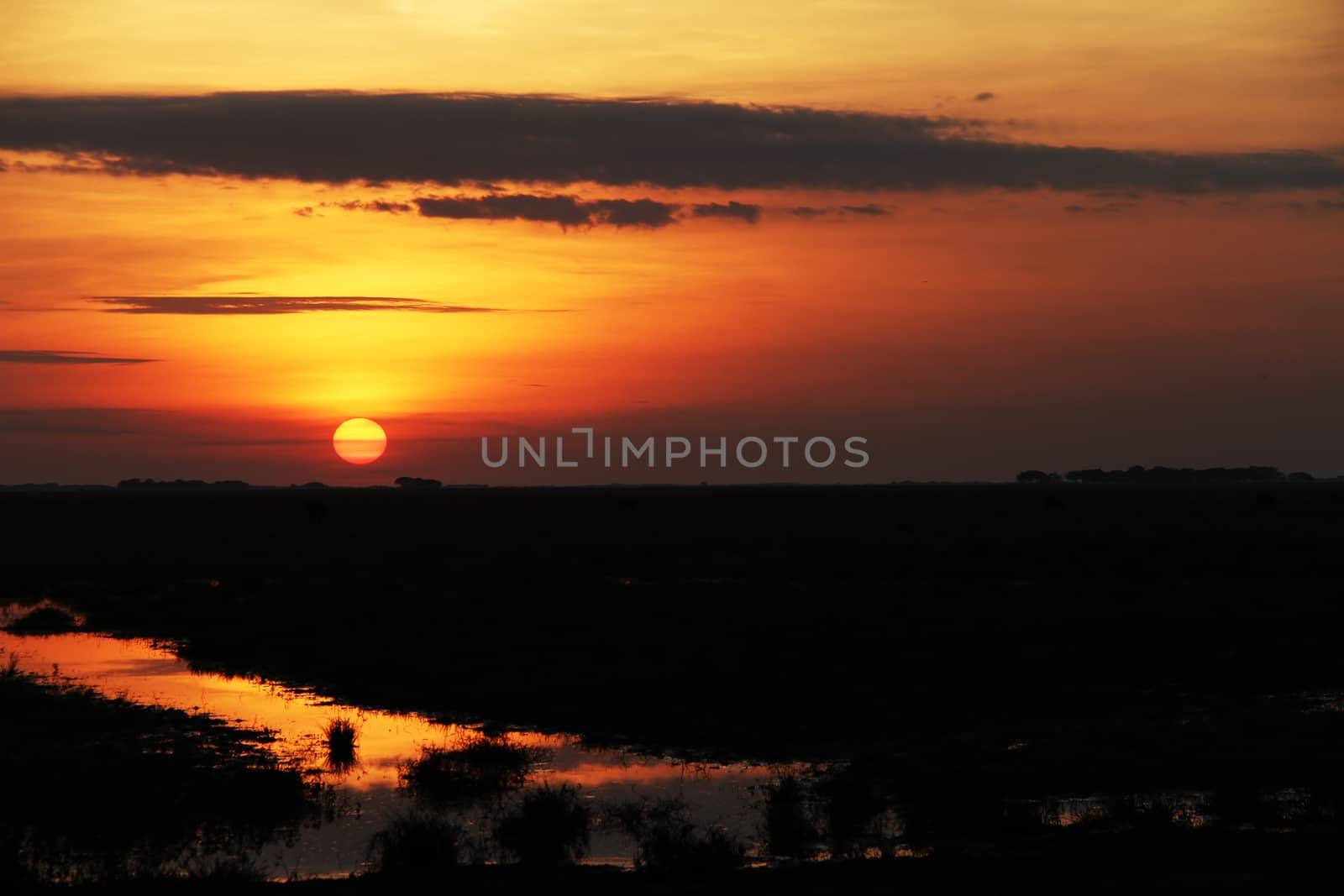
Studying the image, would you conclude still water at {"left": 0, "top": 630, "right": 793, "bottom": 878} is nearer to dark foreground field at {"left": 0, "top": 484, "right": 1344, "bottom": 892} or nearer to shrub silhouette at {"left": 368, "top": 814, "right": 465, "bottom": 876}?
shrub silhouette at {"left": 368, "top": 814, "right": 465, "bottom": 876}

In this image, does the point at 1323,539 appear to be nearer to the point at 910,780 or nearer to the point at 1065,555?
the point at 1065,555

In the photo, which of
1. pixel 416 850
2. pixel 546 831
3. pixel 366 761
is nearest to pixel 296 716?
pixel 366 761

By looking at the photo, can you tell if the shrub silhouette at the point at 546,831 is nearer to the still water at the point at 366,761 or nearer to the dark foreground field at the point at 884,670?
the still water at the point at 366,761

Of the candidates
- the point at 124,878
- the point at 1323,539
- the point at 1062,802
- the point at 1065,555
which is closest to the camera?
the point at 124,878

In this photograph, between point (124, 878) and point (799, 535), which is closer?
point (124, 878)

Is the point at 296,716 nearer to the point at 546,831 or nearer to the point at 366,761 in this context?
the point at 366,761

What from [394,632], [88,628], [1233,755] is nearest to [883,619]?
[394,632]
